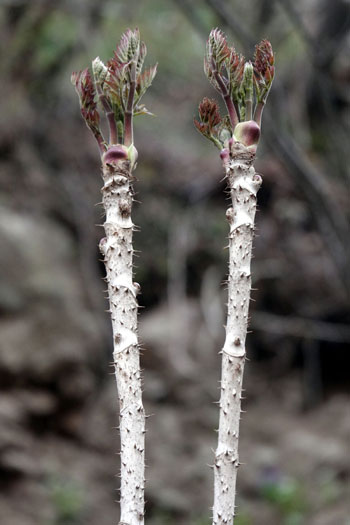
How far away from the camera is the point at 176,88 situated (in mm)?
8312

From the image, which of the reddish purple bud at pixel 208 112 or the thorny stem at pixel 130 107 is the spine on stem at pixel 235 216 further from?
the thorny stem at pixel 130 107

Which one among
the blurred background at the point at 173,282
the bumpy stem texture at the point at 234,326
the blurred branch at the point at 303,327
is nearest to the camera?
the bumpy stem texture at the point at 234,326

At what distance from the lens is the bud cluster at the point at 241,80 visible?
1.19 m

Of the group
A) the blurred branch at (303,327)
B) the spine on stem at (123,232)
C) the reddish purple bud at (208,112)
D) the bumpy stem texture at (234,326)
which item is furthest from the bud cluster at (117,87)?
the blurred branch at (303,327)

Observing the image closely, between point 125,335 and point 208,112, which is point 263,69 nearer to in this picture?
point 208,112

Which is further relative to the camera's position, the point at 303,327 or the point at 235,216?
the point at 303,327

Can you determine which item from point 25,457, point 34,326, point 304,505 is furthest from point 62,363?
point 304,505

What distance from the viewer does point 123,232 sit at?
1231mm

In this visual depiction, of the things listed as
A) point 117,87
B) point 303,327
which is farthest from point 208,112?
point 303,327

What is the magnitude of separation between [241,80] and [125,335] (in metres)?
0.58

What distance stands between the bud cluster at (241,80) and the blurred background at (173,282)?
128 inches

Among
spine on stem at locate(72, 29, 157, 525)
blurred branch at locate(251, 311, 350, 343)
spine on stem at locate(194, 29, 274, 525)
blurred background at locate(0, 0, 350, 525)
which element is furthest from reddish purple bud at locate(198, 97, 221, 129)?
blurred branch at locate(251, 311, 350, 343)

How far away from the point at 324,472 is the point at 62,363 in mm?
3011

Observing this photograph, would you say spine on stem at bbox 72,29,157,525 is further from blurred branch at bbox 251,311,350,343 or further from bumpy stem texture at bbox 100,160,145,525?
blurred branch at bbox 251,311,350,343
